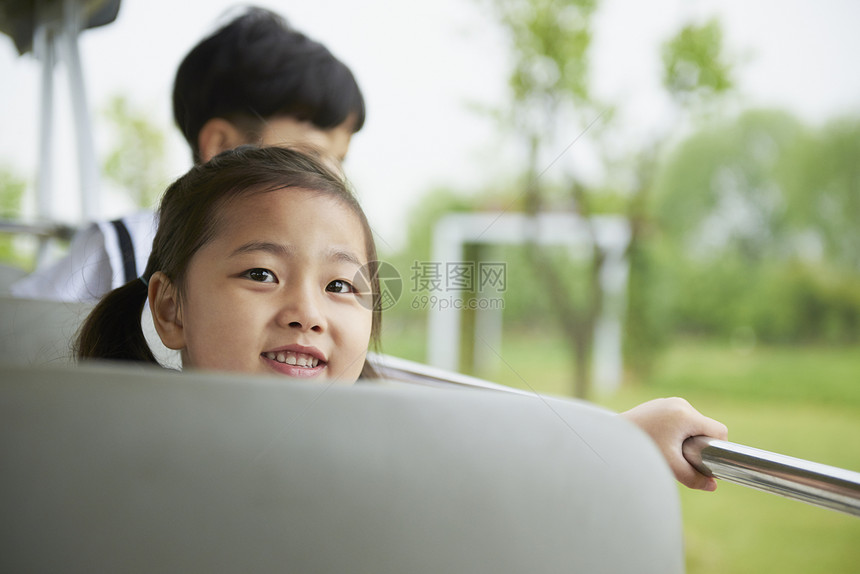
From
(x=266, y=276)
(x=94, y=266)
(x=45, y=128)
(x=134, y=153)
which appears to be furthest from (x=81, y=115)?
(x=266, y=276)

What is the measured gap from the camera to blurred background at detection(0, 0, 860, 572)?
2.37m

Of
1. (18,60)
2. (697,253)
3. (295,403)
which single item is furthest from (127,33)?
(697,253)

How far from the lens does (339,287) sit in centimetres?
42

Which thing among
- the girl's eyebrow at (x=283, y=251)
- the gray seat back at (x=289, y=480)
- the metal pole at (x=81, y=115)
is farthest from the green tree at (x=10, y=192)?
→ the gray seat back at (x=289, y=480)

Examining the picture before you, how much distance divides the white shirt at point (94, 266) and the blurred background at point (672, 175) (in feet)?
3.30

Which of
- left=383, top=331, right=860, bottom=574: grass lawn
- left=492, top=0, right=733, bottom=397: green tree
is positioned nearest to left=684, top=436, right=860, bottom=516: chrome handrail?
left=492, top=0, right=733, bottom=397: green tree

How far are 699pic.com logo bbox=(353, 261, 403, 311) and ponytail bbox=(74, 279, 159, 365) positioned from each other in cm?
15

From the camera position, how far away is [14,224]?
1.17 meters

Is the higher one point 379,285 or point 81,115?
point 81,115

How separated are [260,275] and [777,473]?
274 mm

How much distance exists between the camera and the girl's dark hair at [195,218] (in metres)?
0.43

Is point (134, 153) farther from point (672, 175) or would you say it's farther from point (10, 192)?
point (672, 175)

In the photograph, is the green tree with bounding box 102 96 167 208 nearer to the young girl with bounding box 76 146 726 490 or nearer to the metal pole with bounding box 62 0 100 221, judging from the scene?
the metal pole with bounding box 62 0 100 221

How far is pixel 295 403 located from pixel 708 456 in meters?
0.20
